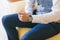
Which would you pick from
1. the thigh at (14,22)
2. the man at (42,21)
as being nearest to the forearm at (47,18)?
the man at (42,21)

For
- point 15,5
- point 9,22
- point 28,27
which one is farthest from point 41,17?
point 15,5

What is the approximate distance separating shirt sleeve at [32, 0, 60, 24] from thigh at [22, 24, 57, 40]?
0.13ft

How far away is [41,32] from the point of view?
1113 mm

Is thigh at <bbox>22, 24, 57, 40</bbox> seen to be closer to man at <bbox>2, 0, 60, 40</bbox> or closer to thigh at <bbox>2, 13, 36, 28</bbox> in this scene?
man at <bbox>2, 0, 60, 40</bbox>

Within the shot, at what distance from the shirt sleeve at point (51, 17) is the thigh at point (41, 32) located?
0.04 meters

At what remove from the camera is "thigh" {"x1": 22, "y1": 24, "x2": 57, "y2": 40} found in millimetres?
1102

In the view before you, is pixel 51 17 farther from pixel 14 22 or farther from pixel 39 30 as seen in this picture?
pixel 14 22

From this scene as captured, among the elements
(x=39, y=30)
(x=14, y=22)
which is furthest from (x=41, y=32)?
(x=14, y=22)

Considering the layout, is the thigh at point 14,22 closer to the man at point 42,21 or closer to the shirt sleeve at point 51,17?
the man at point 42,21

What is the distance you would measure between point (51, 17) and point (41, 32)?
136mm

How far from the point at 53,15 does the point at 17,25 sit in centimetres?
35

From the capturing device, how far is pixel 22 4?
4.73ft

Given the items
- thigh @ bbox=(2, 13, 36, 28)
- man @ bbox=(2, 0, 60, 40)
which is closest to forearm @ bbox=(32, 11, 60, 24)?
man @ bbox=(2, 0, 60, 40)

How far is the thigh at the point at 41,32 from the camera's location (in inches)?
43.4
